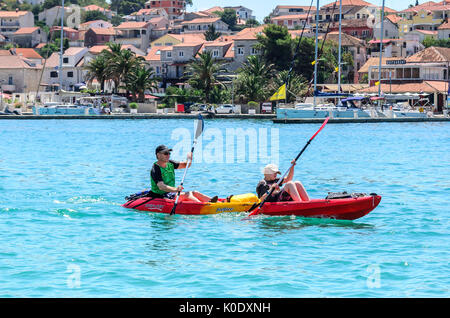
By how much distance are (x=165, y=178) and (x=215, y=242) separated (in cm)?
290

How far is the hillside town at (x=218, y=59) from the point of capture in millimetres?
90500

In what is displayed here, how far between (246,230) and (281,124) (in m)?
54.0

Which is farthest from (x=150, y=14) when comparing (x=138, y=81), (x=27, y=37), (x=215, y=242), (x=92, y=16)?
(x=215, y=242)

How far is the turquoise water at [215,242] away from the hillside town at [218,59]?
40.5 m

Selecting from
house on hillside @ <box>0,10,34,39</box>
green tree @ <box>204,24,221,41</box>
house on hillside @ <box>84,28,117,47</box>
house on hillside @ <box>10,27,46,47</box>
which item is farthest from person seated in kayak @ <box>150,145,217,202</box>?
house on hillside @ <box>0,10,34,39</box>

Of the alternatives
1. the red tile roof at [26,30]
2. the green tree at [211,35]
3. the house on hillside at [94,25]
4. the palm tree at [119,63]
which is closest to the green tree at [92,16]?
the house on hillside at [94,25]

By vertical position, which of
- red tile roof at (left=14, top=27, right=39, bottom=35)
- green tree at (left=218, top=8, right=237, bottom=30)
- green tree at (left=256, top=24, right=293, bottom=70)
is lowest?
green tree at (left=256, top=24, right=293, bottom=70)

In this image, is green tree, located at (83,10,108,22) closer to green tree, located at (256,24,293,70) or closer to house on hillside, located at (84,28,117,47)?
house on hillside, located at (84,28,117,47)

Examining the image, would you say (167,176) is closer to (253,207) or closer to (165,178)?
(165,178)

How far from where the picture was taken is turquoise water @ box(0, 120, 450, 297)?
37.4 feet

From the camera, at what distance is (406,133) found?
60.0 metres

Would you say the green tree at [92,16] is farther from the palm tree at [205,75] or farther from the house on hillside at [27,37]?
the palm tree at [205,75]

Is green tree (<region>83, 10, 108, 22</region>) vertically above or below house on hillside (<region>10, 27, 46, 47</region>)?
above

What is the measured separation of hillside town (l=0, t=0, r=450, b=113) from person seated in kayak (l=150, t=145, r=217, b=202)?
4856 centimetres
